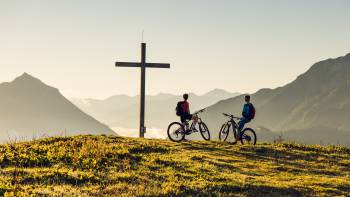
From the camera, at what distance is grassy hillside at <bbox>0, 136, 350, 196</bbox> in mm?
15078

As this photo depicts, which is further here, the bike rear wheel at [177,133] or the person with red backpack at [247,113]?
the bike rear wheel at [177,133]

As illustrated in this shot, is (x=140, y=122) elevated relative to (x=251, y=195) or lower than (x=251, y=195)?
elevated

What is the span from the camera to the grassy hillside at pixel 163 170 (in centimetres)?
1508

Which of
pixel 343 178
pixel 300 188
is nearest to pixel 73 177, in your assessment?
pixel 300 188

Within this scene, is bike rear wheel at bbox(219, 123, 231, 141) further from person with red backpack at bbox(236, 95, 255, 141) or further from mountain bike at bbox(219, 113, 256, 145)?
person with red backpack at bbox(236, 95, 255, 141)

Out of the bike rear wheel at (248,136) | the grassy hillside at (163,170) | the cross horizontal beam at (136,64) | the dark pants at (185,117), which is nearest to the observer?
the grassy hillside at (163,170)

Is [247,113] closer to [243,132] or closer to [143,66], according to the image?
[243,132]

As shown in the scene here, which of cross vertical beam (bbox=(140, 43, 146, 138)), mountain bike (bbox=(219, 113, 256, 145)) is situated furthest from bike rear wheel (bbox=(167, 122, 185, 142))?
cross vertical beam (bbox=(140, 43, 146, 138))

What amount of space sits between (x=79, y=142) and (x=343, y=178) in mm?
11397

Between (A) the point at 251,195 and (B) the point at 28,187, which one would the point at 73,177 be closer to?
(B) the point at 28,187

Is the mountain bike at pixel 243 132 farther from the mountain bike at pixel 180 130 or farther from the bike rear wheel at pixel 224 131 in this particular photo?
the mountain bike at pixel 180 130

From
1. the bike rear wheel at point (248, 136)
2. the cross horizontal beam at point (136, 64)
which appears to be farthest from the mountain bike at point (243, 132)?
the cross horizontal beam at point (136, 64)

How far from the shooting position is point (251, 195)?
15.0 m

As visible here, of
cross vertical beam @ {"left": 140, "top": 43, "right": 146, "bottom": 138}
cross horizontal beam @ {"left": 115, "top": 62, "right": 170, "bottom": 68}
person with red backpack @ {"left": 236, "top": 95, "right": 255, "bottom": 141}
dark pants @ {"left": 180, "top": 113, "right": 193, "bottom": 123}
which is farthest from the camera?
cross horizontal beam @ {"left": 115, "top": 62, "right": 170, "bottom": 68}
